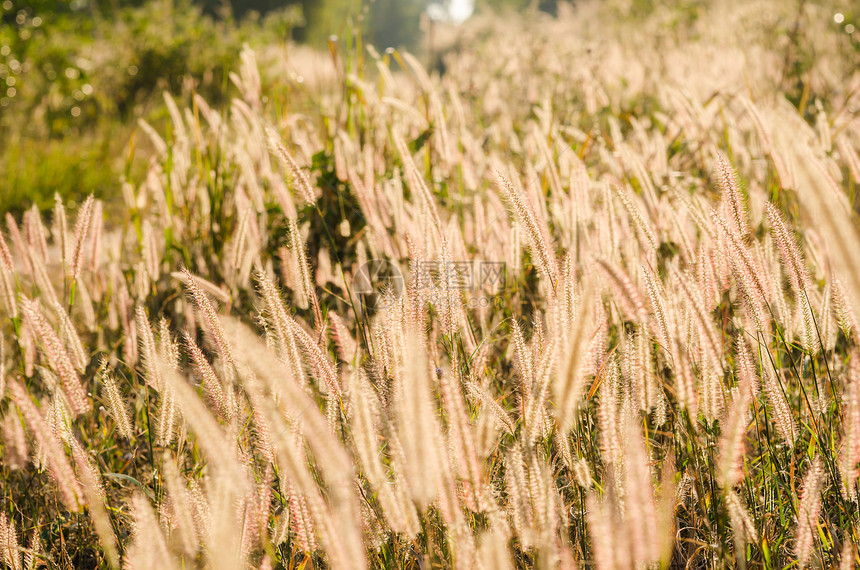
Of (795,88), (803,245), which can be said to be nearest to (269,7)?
(795,88)

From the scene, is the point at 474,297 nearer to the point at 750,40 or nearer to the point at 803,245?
the point at 803,245

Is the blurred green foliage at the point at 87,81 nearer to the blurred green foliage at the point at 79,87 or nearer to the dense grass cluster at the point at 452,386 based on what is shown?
the blurred green foliage at the point at 79,87

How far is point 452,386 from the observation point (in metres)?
0.81

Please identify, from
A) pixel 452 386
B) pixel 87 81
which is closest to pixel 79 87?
pixel 87 81

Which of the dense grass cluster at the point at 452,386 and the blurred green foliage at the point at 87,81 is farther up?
the blurred green foliage at the point at 87,81

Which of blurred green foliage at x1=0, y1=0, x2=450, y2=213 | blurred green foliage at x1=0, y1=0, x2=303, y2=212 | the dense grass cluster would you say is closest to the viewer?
the dense grass cluster

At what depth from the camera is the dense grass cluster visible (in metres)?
0.79

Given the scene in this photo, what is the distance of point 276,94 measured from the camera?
92.5 inches

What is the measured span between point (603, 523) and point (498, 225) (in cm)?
103

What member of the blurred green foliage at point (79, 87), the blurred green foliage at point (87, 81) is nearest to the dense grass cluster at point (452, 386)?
the blurred green foliage at point (87, 81)

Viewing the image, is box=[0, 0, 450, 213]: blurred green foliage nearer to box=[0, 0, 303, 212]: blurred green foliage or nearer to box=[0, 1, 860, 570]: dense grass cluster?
box=[0, 0, 303, 212]: blurred green foliage

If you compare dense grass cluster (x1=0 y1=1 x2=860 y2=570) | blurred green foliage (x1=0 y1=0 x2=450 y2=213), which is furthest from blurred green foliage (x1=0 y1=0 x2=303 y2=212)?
dense grass cluster (x1=0 y1=1 x2=860 y2=570)

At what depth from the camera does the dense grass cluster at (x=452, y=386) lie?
31.1 inches

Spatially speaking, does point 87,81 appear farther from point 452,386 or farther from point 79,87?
point 452,386
